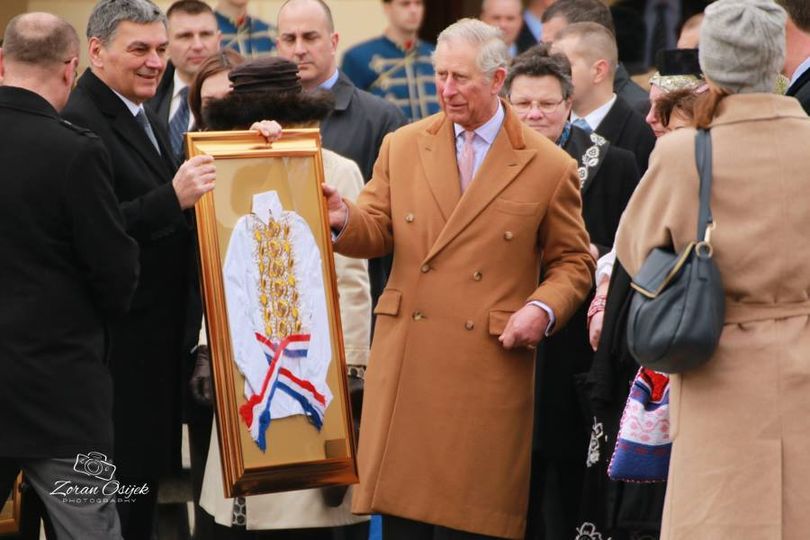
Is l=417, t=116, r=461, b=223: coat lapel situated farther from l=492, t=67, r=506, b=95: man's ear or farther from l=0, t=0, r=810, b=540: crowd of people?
l=492, t=67, r=506, b=95: man's ear

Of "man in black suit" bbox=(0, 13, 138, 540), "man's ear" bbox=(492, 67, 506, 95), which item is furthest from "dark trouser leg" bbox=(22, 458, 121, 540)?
"man's ear" bbox=(492, 67, 506, 95)

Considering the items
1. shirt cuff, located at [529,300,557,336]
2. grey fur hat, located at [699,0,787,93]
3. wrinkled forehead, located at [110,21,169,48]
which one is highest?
grey fur hat, located at [699,0,787,93]

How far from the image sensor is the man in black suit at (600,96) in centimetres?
812

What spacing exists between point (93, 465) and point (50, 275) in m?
0.65

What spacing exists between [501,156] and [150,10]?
5.02 ft

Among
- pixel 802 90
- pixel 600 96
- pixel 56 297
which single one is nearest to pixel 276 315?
pixel 56 297

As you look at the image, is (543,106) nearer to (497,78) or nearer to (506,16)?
(497,78)

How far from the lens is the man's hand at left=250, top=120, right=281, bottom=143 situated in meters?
6.19

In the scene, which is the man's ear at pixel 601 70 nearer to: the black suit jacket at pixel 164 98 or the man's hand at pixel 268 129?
the black suit jacket at pixel 164 98

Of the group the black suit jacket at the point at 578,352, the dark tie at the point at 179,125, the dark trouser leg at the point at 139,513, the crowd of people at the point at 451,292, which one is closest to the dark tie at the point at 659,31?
the dark tie at the point at 179,125

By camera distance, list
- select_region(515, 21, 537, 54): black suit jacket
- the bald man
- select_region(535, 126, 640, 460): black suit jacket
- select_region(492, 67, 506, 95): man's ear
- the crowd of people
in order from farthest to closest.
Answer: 1. select_region(515, 21, 537, 54): black suit jacket
2. the bald man
3. select_region(535, 126, 640, 460): black suit jacket
4. select_region(492, 67, 506, 95): man's ear
5. the crowd of people

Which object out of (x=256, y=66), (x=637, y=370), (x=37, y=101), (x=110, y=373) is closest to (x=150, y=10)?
(x=256, y=66)

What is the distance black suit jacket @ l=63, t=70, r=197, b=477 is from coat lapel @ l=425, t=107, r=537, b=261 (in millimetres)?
996

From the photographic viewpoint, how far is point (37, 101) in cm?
590
